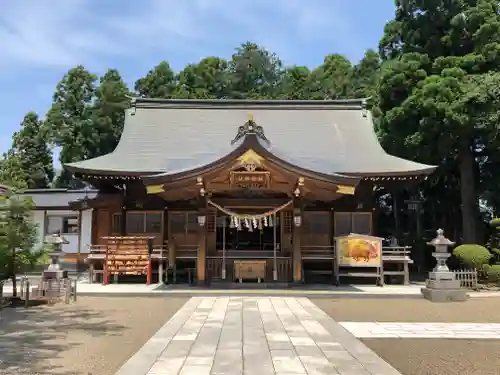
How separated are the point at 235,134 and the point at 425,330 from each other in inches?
490

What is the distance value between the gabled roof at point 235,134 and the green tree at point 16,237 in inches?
188

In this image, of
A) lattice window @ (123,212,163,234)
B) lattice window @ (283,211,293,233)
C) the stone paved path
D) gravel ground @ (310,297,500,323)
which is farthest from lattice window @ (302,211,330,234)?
the stone paved path

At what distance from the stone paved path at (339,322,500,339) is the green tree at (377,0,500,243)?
10.4 m

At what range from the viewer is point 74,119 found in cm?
3334

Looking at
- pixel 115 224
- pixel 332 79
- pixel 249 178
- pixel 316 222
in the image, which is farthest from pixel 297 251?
pixel 332 79

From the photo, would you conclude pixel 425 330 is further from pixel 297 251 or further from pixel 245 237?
pixel 245 237

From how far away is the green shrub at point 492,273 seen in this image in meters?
14.3

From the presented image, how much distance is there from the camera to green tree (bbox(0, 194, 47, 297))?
9633mm

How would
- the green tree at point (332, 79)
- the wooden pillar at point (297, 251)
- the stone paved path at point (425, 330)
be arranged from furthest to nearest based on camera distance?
the green tree at point (332, 79)
the wooden pillar at point (297, 251)
the stone paved path at point (425, 330)

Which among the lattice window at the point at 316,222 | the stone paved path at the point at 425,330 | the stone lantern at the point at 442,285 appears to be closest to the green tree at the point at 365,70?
the lattice window at the point at 316,222

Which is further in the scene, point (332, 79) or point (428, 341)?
point (332, 79)

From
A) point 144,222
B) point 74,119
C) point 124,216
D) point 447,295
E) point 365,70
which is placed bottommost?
point 447,295

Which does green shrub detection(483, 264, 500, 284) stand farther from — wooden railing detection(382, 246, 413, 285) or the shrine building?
the shrine building

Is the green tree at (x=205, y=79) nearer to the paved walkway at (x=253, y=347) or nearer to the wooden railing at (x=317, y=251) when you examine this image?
the wooden railing at (x=317, y=251)
